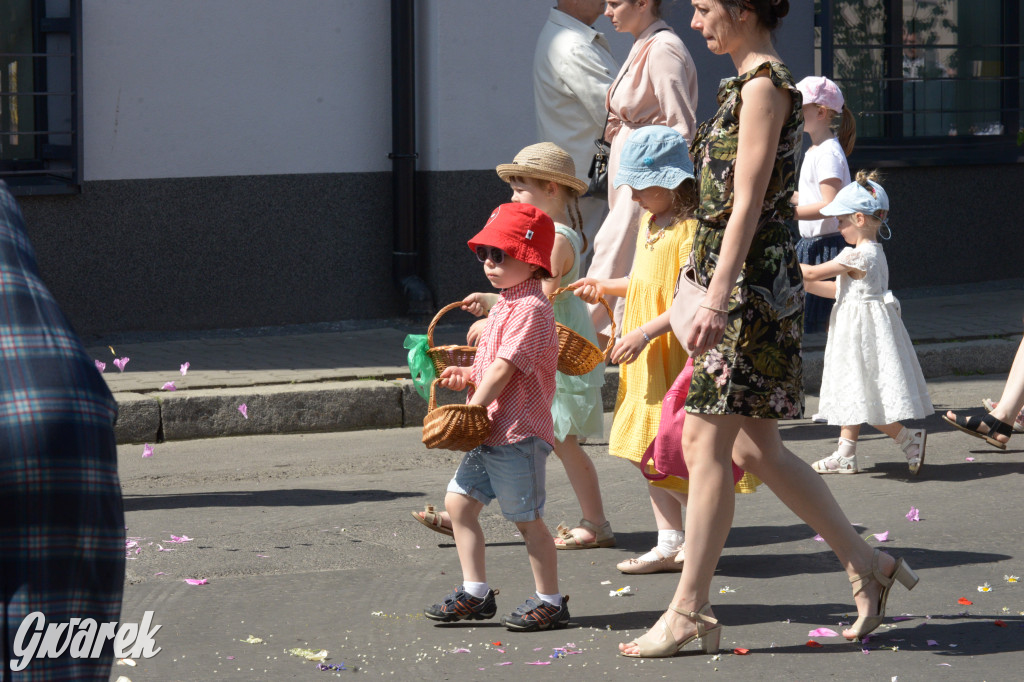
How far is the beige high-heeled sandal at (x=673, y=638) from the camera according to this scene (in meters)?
3.79

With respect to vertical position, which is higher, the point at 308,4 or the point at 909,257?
the point at 308,4

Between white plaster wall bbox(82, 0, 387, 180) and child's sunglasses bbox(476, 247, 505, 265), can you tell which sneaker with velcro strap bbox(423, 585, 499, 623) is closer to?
child's sunglasses bbox(476, 247, 505, 265)

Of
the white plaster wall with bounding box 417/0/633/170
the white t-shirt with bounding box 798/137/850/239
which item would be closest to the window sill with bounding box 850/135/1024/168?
the white plaster wall with bounding box 417/0/633/170

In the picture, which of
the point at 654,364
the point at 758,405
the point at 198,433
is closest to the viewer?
the point at 758,405

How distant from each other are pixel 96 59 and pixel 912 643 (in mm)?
6822

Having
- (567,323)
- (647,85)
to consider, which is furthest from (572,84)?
(567,323)

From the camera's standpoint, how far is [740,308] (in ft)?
12.1

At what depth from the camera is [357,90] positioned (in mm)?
9633

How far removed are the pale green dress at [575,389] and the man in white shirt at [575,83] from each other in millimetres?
2140

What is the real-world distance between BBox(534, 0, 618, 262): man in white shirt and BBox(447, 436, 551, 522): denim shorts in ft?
10.2

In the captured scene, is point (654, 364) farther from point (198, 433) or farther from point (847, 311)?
point (198, 433)

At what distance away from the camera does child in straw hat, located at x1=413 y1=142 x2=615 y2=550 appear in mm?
4789

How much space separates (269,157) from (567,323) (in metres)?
5.02

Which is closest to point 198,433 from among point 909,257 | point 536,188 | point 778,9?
point 536,188
